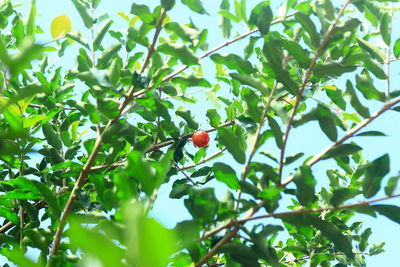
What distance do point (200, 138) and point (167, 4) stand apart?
3.76ft

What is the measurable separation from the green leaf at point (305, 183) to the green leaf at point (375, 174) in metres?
0.20

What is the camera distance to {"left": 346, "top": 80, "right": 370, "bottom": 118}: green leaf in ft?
6.31

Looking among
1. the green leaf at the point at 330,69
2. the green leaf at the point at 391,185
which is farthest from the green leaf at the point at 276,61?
the green leaf at the point at 391,185

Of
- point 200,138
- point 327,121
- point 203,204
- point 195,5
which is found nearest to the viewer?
point 203,204

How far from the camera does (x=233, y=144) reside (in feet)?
6.21

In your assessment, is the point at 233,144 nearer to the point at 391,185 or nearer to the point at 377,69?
the point at 391,185

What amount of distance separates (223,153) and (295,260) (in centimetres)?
86

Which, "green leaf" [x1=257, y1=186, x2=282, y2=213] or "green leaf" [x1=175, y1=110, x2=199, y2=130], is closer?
"green leaf" [x1=257, y1=186, x2=282, y2=213]

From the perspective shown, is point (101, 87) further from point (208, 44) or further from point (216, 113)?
point (216, 113)

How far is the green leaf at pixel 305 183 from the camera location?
1735mm

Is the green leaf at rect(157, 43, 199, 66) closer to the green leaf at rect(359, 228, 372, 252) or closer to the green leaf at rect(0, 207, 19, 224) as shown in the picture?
the green leaf at rect(0, 207, 19, 224)

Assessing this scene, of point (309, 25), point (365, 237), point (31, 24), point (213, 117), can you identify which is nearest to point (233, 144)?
point (309, 25)

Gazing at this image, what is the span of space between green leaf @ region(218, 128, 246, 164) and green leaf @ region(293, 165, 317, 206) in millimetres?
244

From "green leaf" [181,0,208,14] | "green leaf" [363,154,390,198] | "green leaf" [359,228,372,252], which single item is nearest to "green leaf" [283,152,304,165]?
"green leaf" [363,154,390,198]
